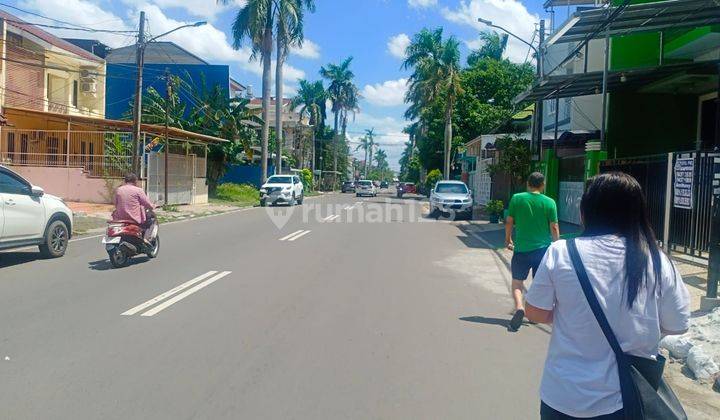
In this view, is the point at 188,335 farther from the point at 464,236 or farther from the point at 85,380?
the point at 464,236

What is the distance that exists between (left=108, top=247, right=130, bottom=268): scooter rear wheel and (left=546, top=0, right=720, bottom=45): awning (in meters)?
10.1

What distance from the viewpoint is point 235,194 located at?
4112cm

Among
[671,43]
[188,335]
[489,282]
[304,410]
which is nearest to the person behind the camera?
[304,410]

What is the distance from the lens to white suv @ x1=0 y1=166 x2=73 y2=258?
35.9 ft

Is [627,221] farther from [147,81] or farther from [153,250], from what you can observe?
[147,81]

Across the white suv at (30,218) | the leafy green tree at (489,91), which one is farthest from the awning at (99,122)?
the leafy green tree at (489,91)

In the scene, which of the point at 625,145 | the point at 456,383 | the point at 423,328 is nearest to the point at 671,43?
the point at 625,145

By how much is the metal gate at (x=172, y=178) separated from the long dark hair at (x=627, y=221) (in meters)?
26.7

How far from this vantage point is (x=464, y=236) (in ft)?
65.1

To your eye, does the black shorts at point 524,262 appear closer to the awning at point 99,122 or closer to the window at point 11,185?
the window at point 11,185

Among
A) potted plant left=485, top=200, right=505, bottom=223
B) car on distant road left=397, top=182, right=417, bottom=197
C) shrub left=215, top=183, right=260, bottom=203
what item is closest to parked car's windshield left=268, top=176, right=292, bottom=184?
shrub left=215, top=183, right=260, bottom=203

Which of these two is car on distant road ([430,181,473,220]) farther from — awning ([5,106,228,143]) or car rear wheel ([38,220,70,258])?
car rear wheel ([38,220,70,258])

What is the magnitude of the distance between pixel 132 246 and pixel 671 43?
14682 millimetres

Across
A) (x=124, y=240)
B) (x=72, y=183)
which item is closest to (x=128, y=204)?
(x=124, y=240)
